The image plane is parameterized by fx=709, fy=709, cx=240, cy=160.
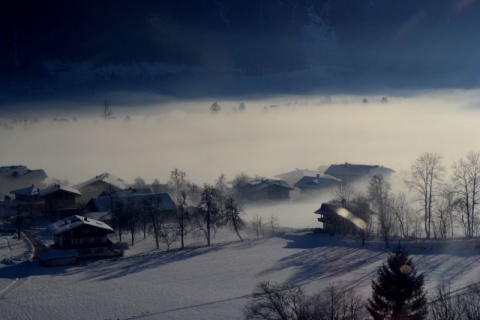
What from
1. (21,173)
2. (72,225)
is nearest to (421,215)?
(72,225)

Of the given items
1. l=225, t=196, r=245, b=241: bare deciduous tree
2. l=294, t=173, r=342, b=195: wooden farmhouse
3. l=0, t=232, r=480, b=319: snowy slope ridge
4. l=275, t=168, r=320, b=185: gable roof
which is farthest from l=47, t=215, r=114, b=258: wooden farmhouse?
l=275, t=168, r=320, b=185: gable roof

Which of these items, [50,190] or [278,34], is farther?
[278,34]

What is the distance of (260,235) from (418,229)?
7.20 meters

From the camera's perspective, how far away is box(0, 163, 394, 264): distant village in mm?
29375

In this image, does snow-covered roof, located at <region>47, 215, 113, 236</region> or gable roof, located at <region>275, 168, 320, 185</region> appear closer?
snow-covered roof, located at <region>47, 215, 113, 236</region>

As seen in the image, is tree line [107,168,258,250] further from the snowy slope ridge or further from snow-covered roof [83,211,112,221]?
the snowy slope ridge

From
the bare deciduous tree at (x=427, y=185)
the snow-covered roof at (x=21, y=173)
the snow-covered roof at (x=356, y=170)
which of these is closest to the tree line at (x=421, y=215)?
the bare deciduous tree at (x=427, y=185)

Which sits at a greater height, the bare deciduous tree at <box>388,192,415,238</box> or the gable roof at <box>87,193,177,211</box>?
the gable roof at <box>87,193,177,211</box>

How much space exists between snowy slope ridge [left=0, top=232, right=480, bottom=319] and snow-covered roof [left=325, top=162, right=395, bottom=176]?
2395 centimetres

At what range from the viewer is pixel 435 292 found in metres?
19.3

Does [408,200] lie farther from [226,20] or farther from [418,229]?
[226,20]

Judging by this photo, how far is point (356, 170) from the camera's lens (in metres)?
53.5

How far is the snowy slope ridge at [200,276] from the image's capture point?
65.7 feet

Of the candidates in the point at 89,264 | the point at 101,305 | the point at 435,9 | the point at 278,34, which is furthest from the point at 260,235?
the point at 435,9
